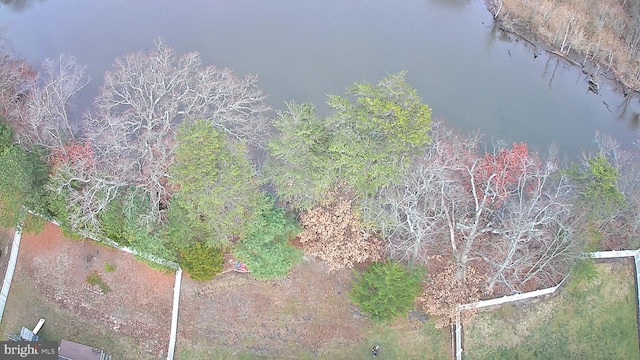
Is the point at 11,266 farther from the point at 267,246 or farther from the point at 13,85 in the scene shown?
the point at 267,246

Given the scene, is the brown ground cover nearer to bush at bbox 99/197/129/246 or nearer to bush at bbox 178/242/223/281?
bush at bbox 178/242/223/281

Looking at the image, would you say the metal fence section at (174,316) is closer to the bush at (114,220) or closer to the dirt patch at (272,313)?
the dirt patch at (272,313)

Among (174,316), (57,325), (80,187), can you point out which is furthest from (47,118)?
(174,316)

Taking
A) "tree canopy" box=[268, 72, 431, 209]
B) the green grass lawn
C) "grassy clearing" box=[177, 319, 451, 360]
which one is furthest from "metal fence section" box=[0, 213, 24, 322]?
"tree canopy" box=[268, 72, 431, 209]

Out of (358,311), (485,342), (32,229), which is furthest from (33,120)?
(485,342)

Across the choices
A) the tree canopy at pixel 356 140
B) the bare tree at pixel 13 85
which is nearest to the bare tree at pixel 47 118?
the bare tree at pixel 13 85
